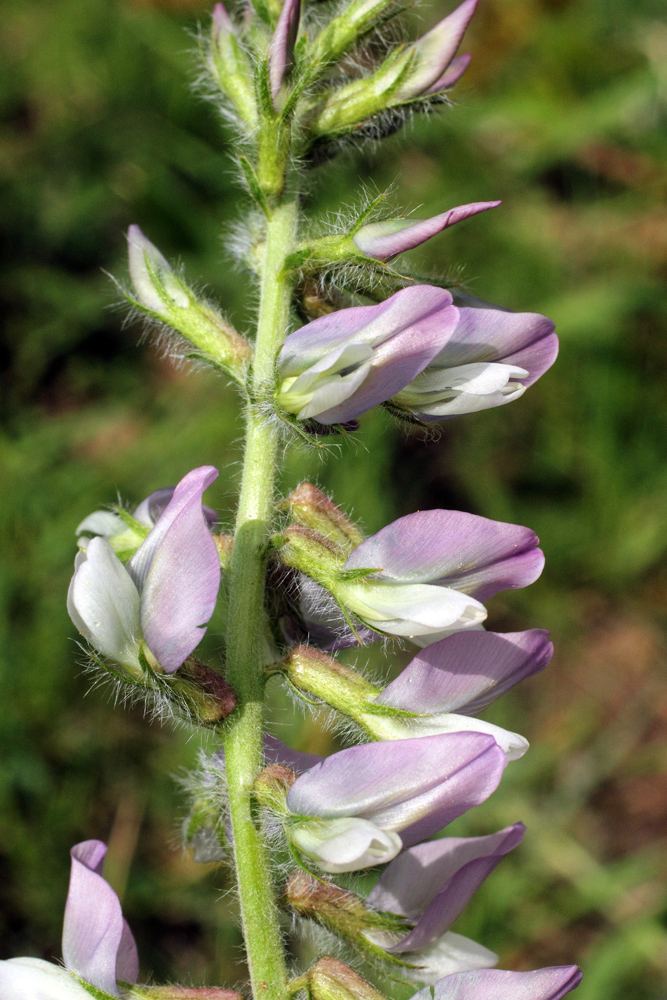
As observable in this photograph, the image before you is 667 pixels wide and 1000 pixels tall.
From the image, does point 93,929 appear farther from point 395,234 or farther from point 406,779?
point 395,234

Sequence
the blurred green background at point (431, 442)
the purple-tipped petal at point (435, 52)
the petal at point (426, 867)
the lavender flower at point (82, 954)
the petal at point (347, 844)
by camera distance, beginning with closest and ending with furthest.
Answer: the petal at point (347, 844) < the lavender flower at point (82, 954) < the petal at point (426, 867) < the purple-tipped petal at point (435, 52) < the blurred green background at point (431, 442)

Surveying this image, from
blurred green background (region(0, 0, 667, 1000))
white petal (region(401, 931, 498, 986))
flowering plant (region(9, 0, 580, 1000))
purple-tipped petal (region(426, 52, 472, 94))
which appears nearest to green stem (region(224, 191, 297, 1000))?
flowering plant (region(9, 0, 580, 1000))

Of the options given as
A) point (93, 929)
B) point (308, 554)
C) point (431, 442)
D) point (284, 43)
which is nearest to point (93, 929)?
point (93, 929)

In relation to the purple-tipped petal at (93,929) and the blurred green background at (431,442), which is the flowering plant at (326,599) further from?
the blurred green background at (431,442)

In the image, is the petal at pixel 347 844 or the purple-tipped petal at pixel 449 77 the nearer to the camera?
the petal at pixel 347 844

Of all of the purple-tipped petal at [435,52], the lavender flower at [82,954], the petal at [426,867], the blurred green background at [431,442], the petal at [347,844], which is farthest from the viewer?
the blurred green background at [431,442]

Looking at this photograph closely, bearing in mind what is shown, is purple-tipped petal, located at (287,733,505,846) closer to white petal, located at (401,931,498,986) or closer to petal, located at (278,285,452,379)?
white petal, located at (401,931,498,986)

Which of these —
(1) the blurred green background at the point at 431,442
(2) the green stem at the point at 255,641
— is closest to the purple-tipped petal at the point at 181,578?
(2) the green stem at the point at 255,641
